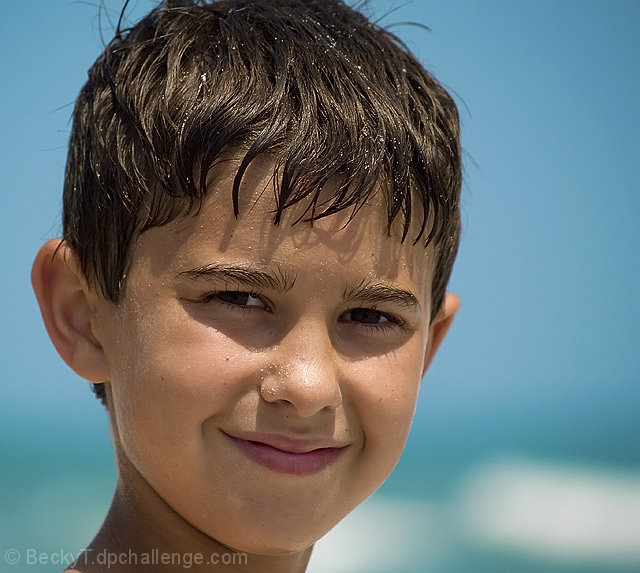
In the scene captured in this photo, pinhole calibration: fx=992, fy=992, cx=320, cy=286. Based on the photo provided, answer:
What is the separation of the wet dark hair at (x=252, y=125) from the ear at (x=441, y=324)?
0.08 meters

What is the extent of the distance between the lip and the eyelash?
129mm

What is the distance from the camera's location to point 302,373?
0.99 meters

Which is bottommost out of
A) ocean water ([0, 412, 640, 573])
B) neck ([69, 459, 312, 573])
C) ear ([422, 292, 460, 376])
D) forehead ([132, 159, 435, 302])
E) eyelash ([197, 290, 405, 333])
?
neck ([69, 459, 312, 573])

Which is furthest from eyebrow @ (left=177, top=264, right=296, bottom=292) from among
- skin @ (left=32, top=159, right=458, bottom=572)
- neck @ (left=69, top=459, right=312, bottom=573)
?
neck @ (left=69, top=459, right=312, bottom=573)

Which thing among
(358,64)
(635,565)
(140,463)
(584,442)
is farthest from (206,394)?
(584,442)

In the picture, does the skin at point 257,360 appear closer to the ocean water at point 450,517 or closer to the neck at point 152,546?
the neck at point 152,546

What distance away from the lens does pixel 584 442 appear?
22.2 feet

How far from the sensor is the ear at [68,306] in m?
1.12

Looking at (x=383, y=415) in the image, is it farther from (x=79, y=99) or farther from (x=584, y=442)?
(x=584, y=442)

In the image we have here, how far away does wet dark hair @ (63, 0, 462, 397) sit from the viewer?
3.35 feet

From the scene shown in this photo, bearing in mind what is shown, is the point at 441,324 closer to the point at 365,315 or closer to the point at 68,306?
the point at 365,315

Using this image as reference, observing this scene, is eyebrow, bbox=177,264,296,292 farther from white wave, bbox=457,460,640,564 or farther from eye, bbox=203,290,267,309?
white wave, bbox=457,460,640,564

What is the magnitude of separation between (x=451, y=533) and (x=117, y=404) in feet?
13.8

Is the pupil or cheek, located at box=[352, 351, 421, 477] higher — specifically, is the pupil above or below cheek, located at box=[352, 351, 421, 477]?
above
